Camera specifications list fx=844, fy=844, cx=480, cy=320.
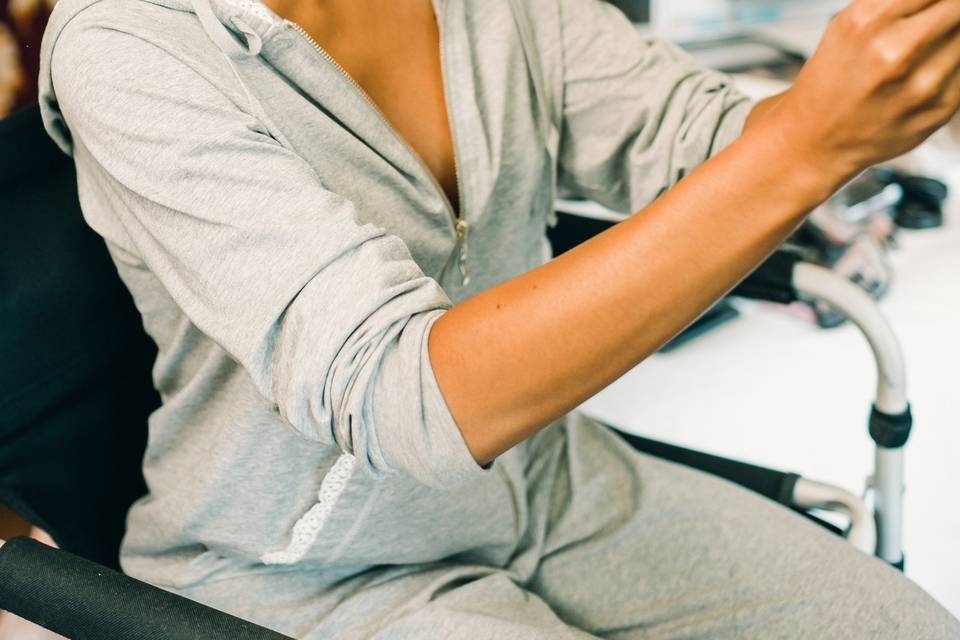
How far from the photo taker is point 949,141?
1.64 meters

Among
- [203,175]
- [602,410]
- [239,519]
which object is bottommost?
[602,410]

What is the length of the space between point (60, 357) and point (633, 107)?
544 mm

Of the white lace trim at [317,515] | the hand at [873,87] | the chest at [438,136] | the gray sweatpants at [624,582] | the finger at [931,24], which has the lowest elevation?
the gray sweatpants at [624,582]

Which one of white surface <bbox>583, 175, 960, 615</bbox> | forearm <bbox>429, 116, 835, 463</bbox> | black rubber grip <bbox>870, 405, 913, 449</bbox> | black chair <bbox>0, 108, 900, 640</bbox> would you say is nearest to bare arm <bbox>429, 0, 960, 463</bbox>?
forearm <bbox>429, 116, 835, 463</bbox>

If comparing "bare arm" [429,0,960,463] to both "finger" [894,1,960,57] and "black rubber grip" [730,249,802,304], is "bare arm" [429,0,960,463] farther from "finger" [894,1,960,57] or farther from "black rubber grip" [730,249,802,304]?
"black rubber grip" [730,249,802,304]

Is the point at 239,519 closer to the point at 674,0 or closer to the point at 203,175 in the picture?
the point at 203,175

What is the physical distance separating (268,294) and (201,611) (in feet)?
0.66

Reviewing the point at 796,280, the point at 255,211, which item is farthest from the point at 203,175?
the point at 796,280

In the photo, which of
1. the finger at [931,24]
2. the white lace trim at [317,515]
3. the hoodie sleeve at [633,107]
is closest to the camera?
the finger at [931,24]

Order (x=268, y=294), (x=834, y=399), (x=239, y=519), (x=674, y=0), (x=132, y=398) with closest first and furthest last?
(x=268, y=294) < (x=239, y=519) < (x=132, y=398) < (x=834, y=399) < (x=674, y=0)

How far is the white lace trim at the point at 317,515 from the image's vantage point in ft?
2.03

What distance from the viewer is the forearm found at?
0.45 m

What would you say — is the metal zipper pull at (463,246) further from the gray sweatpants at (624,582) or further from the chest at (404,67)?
the gray sweatpants at (624,582)

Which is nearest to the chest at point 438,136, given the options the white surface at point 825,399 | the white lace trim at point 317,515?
the white lace trim at point 317,515
